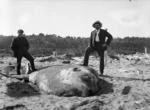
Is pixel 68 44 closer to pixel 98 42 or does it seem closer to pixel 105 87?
pixel 98 42

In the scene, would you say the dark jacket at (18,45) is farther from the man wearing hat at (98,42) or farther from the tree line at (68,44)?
the tree line at (68,44)

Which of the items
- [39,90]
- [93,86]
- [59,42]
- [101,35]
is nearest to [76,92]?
[93,86]

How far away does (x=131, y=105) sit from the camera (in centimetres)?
575

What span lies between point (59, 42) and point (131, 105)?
74.5ft

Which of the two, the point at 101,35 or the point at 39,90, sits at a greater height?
the point at 101,35

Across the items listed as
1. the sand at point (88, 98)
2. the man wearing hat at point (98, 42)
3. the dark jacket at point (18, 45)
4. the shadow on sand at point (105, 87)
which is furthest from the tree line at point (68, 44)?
the sand at point (88, 98)

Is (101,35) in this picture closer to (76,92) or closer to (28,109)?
(76,92)

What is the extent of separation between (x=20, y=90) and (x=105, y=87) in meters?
2.12

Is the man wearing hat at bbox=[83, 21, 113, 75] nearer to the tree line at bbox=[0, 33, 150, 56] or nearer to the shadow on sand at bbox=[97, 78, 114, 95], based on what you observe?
the shadow on sand at bbox=[97, 78, 114, 95]

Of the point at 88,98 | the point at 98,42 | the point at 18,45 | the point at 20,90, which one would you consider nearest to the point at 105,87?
the point at 88,98

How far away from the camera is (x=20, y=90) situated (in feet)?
22.5

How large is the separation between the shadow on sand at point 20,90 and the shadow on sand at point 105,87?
1.57 meters

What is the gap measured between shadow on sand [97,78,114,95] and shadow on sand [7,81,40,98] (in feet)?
5.14

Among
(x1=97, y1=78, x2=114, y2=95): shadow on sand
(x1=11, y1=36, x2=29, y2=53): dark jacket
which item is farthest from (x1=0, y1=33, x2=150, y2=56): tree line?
(x1=97, y1=78, x2=114, y2=95): shadow on sand
